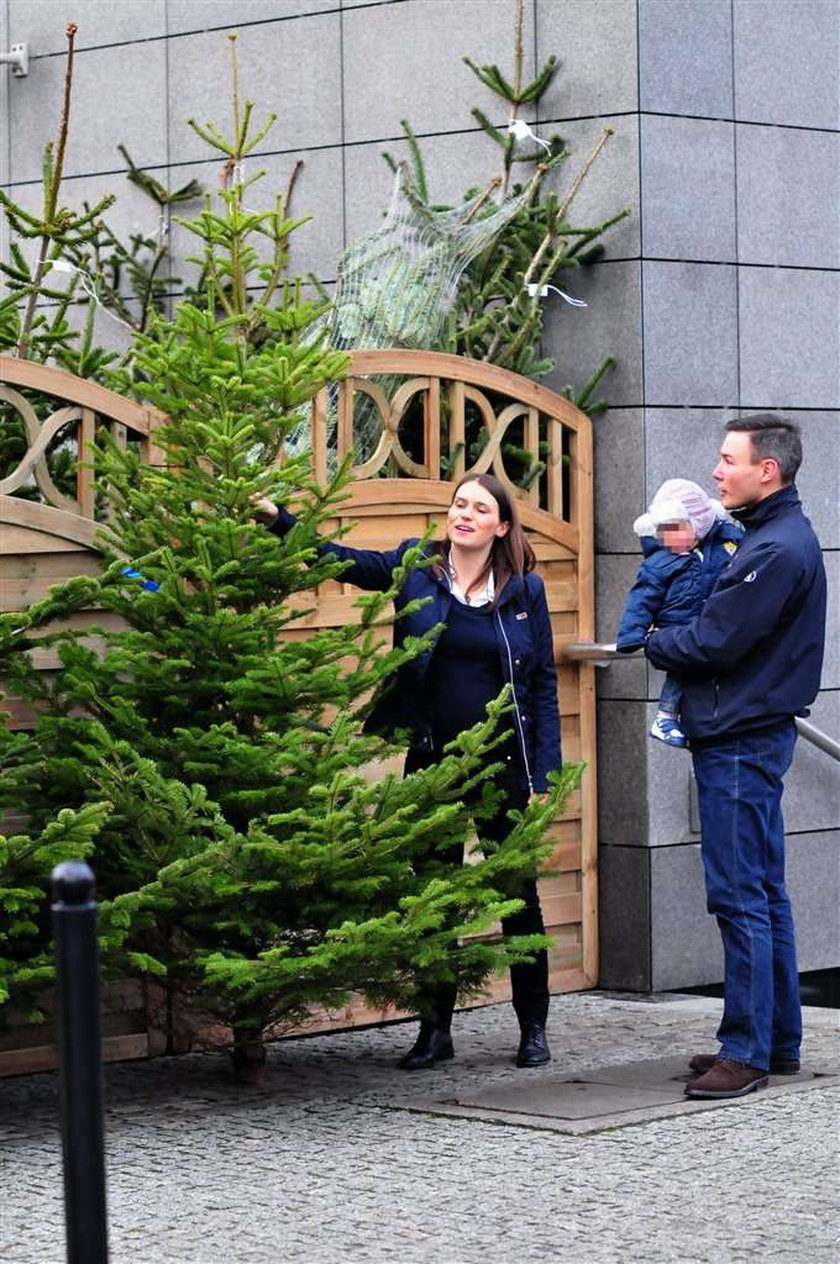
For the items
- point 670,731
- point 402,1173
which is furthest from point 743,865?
point 402,1173

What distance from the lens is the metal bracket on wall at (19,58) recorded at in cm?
1183

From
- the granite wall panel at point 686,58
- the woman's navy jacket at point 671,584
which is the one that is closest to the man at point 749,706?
the woman's navy jacket at point 671,584

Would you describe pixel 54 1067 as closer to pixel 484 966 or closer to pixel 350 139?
pixel 484 966

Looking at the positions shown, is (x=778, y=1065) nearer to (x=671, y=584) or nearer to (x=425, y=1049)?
(x=425, y=1049)

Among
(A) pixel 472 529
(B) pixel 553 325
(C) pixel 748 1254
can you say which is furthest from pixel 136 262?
(C) pixel 748 1254

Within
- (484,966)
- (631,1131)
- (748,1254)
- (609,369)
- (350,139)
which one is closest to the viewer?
(748,1254)

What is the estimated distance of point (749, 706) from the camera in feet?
24.8

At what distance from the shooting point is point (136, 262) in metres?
11.1

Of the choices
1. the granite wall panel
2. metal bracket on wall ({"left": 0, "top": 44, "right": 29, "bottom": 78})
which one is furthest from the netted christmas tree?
metal bracket on wall ({"left": 0, "top": 44, "right": 29, "bottom": 78})

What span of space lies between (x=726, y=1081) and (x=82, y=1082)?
13.2 ft

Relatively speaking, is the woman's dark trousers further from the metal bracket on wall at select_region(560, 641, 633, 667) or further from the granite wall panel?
the granite wall panel

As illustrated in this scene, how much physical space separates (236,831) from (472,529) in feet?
4.11

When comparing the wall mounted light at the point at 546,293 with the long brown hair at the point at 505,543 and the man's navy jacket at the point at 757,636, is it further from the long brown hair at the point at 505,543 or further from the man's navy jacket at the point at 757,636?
the man's navy jacket at the point at 757,636

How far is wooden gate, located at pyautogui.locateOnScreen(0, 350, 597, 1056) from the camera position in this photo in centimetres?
763
